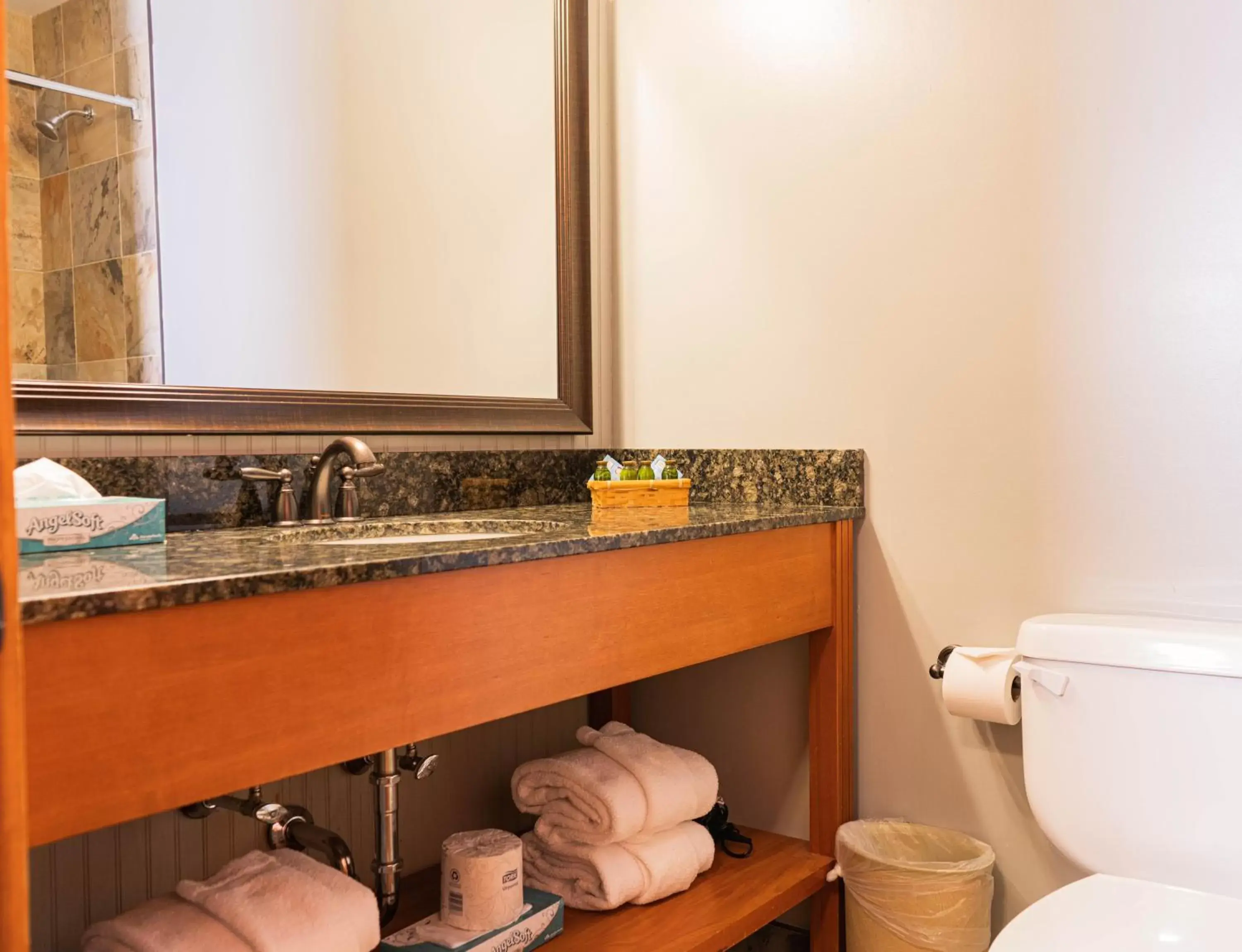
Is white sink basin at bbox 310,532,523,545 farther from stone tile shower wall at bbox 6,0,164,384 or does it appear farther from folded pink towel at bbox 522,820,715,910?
folded pink towel at bbox 522,820,715,910

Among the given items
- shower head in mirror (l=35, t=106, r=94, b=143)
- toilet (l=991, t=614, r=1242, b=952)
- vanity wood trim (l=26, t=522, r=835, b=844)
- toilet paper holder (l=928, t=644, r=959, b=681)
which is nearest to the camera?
vanity wood trim (l=26, t=522, r=835, b=844)

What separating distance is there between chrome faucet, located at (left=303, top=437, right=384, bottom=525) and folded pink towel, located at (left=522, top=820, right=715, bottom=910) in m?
0.58

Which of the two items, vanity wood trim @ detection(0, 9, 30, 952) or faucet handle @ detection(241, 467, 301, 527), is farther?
faucet handle @ detection(241, 467, 301, 527)

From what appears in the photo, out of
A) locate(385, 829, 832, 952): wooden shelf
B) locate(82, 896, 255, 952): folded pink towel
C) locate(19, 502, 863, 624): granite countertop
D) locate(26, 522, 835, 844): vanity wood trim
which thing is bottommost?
locate(385, 829, 832, 952): wooden shelf

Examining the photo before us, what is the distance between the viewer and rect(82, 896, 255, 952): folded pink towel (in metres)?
1.11

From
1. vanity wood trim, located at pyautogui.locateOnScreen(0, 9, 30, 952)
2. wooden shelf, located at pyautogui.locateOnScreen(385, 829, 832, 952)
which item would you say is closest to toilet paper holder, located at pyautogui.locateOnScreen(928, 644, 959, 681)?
wooden shelf, located at pyautogui.locateOnScreen(385, 829, 832, 952)

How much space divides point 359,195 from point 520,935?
3.75 ft

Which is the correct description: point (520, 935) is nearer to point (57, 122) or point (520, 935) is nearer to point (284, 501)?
point (284, 501)

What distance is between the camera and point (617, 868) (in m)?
1.56

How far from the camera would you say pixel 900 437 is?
1.76 m

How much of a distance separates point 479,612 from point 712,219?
3.61ft

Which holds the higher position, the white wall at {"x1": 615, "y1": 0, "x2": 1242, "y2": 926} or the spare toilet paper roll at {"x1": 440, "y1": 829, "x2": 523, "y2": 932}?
the white wall at {"x1": 615, "y1": 0, "x2": 1242, "y2": 926}

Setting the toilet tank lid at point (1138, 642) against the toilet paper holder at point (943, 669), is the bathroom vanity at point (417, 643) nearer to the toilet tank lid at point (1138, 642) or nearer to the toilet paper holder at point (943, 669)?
the toilet paper holder at point (943, 669)

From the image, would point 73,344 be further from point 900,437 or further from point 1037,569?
point 1037,569
